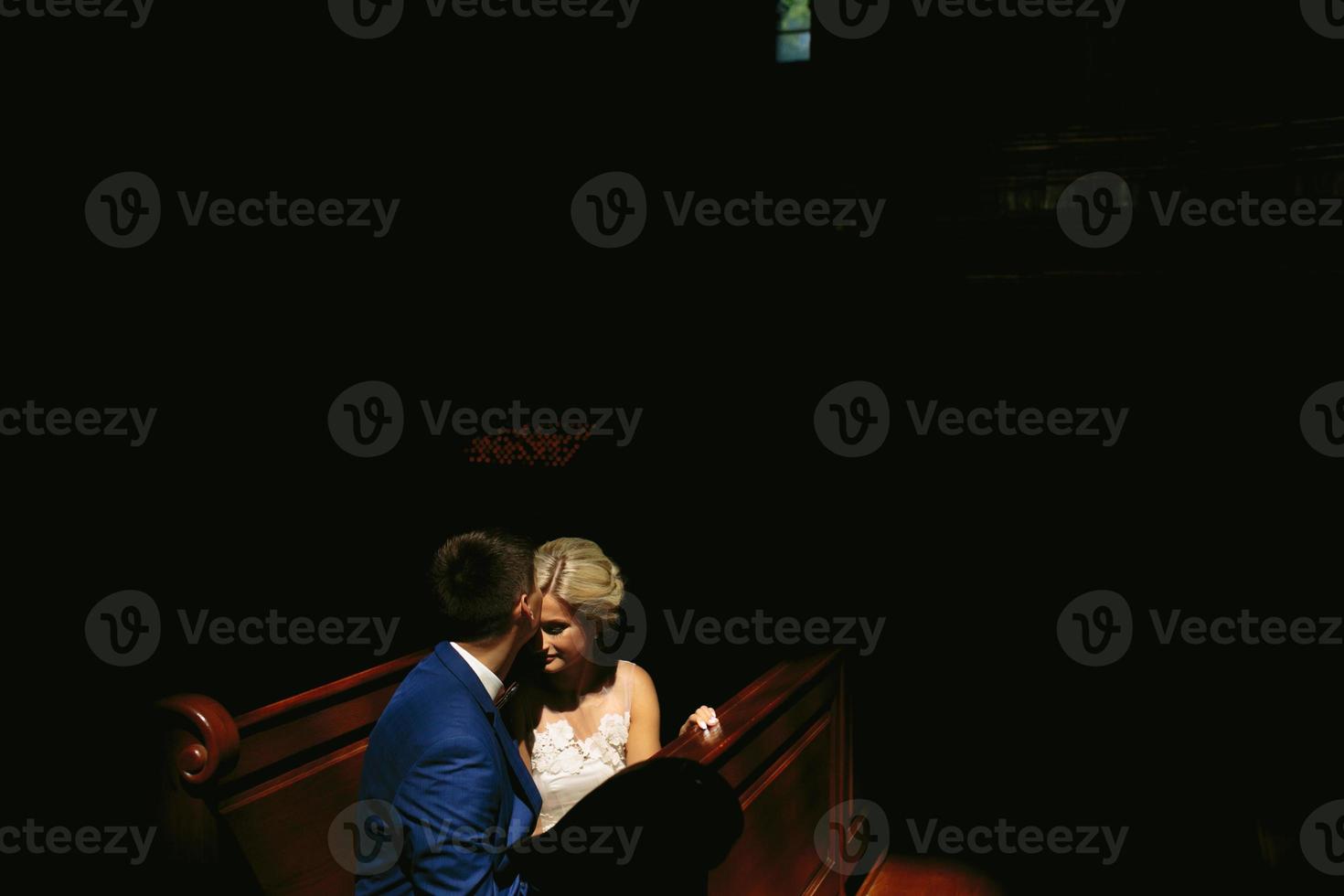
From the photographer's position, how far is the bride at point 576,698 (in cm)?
256

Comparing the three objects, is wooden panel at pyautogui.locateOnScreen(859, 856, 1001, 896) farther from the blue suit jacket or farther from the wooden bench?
the blue suit jacket

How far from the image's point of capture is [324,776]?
2.49m

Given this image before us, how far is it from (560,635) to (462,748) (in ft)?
2.88

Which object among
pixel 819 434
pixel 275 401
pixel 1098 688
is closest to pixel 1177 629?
pixel 1098 688

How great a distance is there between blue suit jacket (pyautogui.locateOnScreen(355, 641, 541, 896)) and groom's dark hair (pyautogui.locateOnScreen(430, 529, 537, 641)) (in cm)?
7

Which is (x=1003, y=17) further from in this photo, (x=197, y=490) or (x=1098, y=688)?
(x=197, y=490)

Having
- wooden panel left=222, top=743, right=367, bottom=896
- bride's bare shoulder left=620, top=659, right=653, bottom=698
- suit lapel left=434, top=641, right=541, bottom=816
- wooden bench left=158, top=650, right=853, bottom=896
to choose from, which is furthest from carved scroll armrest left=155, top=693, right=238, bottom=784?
bride's bare shoulder left=620, top=659, right=653, bottom=698

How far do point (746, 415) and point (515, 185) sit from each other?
1.78 metres

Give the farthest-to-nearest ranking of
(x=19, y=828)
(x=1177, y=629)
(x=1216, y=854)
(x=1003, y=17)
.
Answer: (x=1003, y=17) < (x=1177, y=629) < (x=1216, y=854) < (x=19, y=828)

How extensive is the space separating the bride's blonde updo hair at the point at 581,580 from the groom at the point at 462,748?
326mm

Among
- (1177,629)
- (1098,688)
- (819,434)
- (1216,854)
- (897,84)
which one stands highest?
(897,84)

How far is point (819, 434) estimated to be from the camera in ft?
15.9

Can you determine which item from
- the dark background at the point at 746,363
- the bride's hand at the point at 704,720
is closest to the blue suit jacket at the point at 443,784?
the bride's hand at the point at 704,720

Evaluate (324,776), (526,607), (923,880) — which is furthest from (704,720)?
(923,880)
